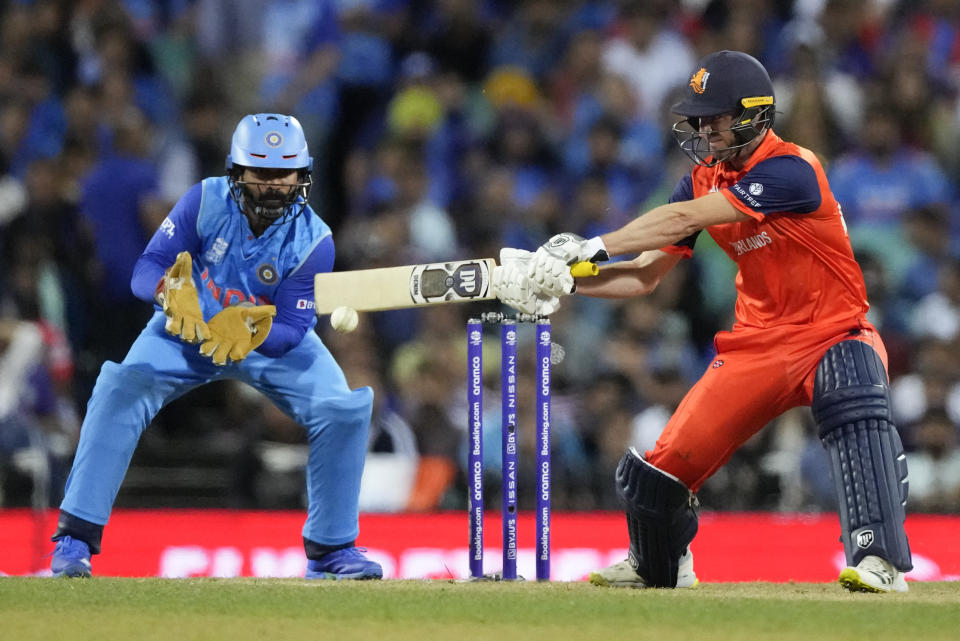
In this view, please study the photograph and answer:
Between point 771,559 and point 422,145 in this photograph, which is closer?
point 771,559

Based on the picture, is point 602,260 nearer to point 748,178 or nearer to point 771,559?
point 748,178

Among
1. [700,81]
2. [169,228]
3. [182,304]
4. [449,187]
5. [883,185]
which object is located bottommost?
[182,304]

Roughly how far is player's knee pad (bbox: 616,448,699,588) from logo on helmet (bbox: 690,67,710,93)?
4.96 ft

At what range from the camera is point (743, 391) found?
238 inches

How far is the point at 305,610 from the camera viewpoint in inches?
207

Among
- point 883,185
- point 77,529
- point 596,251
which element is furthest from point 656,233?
point 883,185

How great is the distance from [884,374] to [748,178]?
94cm

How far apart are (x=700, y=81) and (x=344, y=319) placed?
5.71 ft

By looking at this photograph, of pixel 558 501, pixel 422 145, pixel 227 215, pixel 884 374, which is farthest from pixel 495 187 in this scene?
pixel 884 374

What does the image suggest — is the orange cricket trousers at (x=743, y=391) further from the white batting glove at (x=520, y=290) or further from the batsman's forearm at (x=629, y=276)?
the white batting glove at (x=520, y=290)

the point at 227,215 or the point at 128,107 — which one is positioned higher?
the point at 128,107

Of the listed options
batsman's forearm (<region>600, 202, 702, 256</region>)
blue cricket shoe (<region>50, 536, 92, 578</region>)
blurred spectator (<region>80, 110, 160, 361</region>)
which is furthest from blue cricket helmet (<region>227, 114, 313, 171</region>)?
blurred spectator (<region>80, 110, 160, 361</region>)

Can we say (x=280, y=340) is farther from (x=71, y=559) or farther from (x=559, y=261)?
(x=559, y=261)

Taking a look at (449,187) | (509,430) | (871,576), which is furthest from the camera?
(449,187)
